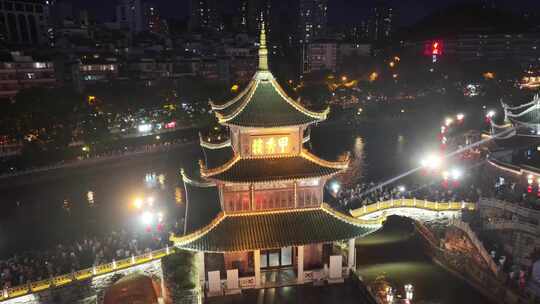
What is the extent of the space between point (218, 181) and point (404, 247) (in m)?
20.1

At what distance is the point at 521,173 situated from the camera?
133 ft

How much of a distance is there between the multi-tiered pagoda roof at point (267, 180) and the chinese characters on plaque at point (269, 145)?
18cm

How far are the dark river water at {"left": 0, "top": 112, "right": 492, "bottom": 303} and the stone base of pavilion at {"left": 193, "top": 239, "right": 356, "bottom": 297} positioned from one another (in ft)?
26.7

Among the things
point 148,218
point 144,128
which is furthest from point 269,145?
point 144,128

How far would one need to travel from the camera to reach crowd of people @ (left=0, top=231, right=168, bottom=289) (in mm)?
28145

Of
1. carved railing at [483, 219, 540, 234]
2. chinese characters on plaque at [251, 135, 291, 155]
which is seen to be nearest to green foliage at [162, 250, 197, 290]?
chinese characters on plaque at [251, 135, 291, 155]

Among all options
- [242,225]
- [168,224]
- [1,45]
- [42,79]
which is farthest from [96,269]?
[1,45]

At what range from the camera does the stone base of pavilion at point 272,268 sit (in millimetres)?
21750

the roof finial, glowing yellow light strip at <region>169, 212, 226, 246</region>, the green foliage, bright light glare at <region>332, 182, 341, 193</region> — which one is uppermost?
the roof finial

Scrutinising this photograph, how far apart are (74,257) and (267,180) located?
18.1m

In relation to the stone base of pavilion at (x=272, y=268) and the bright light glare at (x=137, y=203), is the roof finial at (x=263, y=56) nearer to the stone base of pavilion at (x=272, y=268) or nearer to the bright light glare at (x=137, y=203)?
the stone base of pavilion at (x=272, y=268)

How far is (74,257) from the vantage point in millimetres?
30141

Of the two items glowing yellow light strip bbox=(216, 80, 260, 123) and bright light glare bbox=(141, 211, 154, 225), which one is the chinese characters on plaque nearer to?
glowing yellow light strip bbox=(216, 80, 260, 123)

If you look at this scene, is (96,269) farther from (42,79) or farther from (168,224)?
(42,79)
